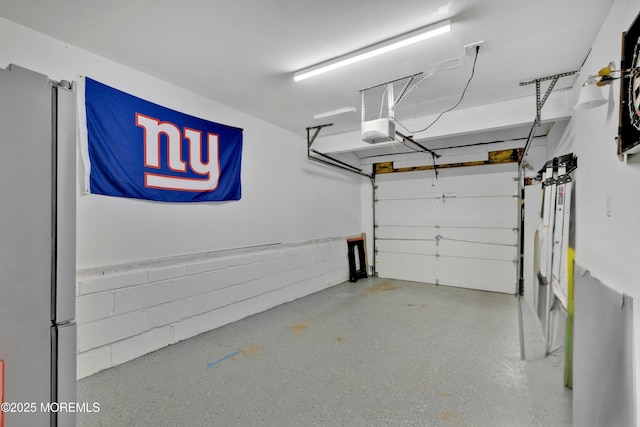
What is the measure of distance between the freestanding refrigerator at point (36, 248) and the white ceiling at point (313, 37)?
1561 millimetres

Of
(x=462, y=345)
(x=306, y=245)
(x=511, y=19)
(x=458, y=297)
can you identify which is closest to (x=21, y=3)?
(x=511, y=19)

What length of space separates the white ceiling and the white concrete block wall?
6.50ft

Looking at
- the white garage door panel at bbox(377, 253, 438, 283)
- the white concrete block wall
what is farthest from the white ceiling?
the white garage door panel at bbox(377, 253, 438, 283)

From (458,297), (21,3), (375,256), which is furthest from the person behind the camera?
(375,256)

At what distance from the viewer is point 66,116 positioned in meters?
0.94

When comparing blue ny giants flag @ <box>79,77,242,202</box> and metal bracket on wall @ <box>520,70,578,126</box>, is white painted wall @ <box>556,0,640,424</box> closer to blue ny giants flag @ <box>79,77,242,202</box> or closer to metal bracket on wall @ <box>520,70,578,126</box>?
metal bracket on wall @ <box>520,70,578,126</box>

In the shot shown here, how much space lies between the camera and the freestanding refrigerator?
32.4 inches

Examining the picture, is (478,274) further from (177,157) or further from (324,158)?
(177,157)

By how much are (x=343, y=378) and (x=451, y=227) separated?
4333 millimetres

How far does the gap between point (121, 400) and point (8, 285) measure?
1.91 metres

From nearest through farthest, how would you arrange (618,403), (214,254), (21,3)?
1. (618,403)
2. (21,3)
3. (214,254)

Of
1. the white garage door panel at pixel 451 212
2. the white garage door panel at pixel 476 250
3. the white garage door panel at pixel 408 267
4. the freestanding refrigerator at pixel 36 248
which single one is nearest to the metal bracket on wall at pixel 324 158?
the white garage door panel at pixel 451 212

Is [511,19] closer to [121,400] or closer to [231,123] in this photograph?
[231,123]

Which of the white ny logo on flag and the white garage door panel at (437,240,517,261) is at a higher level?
the white ny logo on flag
